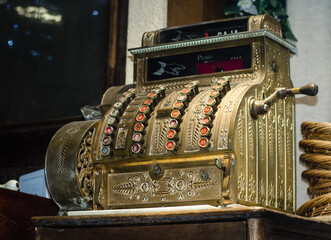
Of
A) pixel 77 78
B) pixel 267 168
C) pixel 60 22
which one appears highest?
pixel 60 22

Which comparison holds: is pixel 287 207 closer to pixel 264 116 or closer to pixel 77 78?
pixel 264 116

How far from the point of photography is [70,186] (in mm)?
2098

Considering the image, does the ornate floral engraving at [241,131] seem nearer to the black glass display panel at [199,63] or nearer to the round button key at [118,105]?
the black glass display panel at [199,63]

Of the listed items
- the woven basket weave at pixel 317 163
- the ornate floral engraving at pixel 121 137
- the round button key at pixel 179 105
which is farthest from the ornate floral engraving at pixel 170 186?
the woven basket weave at pixel 317 163

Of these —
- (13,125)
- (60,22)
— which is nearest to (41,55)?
(60,22)

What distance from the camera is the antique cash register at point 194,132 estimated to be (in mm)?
1882

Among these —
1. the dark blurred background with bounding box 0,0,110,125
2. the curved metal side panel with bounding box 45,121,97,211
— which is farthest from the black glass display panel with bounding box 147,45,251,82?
the dark blurred background with bounding box 0,0,110,125

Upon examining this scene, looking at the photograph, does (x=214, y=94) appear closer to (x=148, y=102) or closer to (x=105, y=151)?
(x=148, y=102)

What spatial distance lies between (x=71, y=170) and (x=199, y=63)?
60cm

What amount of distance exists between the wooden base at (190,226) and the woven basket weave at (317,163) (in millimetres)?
272

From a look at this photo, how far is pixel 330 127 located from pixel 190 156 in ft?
1.92

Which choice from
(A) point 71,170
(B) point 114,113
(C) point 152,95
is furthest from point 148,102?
(A) point 71,170

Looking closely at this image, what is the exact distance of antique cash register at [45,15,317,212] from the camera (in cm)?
188

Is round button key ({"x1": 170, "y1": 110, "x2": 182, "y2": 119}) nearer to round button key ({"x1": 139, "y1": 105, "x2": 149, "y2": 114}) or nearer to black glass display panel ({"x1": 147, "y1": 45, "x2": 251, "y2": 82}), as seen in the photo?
round button key ({"x1": 139, "y1": 105, "x2": 149, "y2": 114})
